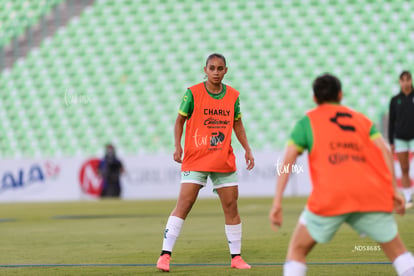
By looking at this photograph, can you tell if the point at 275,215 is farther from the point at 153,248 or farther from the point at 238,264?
the point at 153,248

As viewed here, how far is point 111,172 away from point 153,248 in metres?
Result: 13.3

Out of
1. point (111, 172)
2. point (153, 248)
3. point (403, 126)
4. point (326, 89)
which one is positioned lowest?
point (153, 248)

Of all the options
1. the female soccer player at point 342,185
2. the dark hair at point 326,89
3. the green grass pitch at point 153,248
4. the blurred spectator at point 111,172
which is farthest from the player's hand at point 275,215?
the blurred spectator at point 111,172

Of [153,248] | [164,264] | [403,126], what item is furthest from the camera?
[403,126]

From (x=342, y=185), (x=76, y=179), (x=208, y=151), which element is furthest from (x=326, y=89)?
(x=76, y=179)

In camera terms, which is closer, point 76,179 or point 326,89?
point 326,89

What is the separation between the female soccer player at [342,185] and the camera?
3.97 m

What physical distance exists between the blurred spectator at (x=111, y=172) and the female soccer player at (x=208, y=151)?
14.8m

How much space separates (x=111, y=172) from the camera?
826 inches

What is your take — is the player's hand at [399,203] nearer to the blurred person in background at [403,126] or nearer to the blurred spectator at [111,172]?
the blurred person in background at [403,126]

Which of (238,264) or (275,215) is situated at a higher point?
(275,215)

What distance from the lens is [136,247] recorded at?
314 inches

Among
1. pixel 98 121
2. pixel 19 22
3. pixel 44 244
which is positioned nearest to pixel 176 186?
pixel 98 121

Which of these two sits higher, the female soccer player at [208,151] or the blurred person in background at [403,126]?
the blurred person in background at [403,126]
